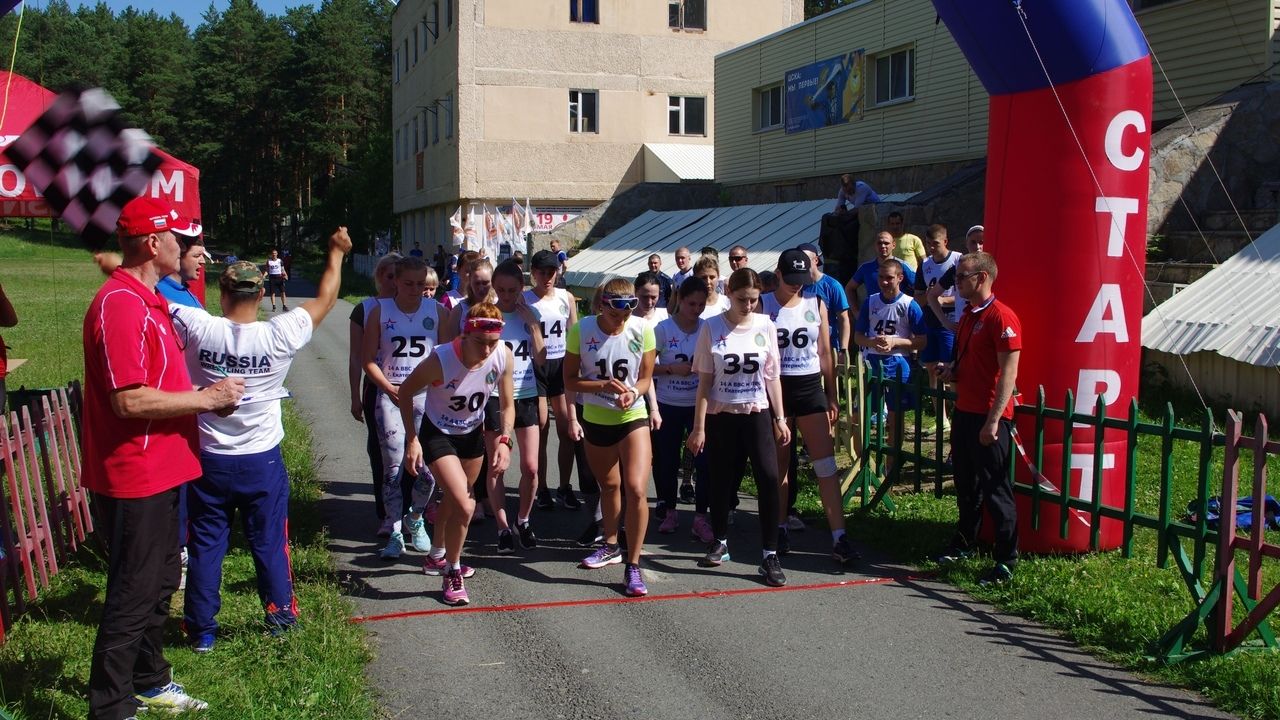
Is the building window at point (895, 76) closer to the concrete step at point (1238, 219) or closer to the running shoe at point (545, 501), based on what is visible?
the concrete step at point (1238, 219)

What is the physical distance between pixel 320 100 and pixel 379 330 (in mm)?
72063

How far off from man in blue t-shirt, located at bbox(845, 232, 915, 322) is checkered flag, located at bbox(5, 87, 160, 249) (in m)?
6.67

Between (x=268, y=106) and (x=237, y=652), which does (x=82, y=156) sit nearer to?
(x=237, y=652)

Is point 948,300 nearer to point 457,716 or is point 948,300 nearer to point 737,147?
point 457,716

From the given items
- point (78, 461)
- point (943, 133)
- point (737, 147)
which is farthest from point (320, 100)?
point (78, 461)

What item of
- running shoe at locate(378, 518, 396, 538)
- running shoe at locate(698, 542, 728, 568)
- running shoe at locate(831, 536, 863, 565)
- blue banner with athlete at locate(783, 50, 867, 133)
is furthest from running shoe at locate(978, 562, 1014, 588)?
blue banner with athlete at locate(783, 50, 867, 133)

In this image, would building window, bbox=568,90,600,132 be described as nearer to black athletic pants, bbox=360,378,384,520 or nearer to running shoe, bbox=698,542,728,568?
black athletic pants, bbox=360,378,384,520

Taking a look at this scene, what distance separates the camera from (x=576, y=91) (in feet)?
123

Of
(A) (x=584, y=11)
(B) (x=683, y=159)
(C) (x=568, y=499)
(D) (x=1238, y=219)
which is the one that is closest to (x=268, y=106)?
(A) (x=584, y=11)

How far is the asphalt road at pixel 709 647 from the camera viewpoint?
5113mm

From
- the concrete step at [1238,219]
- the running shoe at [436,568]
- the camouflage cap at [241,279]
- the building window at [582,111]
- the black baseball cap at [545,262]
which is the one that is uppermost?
the building window at [582,111]

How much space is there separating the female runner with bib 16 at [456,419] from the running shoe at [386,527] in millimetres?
986

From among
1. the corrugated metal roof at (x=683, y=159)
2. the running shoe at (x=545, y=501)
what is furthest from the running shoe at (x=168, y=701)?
the corrugated metal roof at (x=683, y=159)

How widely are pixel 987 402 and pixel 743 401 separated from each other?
1.52m
